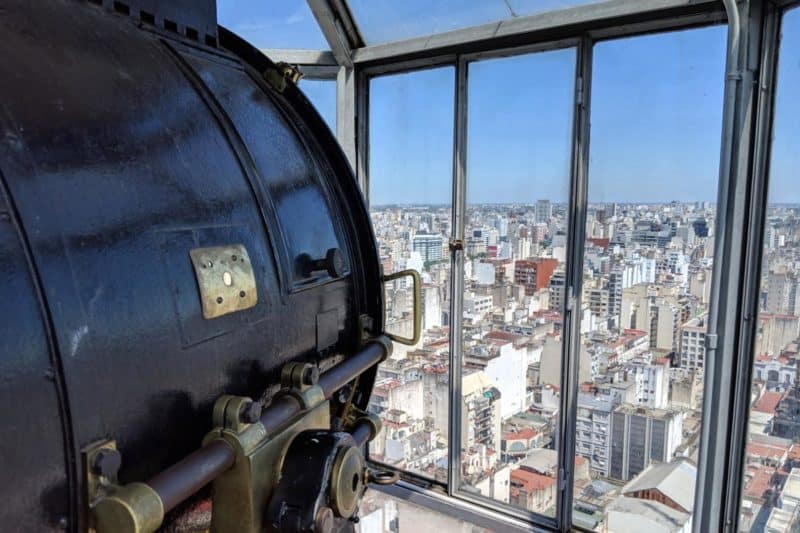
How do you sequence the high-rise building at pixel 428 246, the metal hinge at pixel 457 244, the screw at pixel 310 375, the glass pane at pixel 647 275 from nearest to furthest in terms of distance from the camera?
the screw at pixel 310 375 → the glass pane at pixel 647 275 → the metal hinge at pixel 457 244 → the high-rise building at pixel 428 246

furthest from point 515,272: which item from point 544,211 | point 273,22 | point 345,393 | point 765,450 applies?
point 273,22

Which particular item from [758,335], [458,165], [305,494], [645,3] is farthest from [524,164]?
[305,494]

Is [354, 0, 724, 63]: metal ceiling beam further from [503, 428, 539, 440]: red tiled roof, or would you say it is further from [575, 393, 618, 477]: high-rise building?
[503, 428, 539, 440]: red tiled roof

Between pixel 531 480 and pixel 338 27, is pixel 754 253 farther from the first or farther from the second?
pixel 338 27

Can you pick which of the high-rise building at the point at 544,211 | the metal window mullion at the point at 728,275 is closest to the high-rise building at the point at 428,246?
A: the high-rise building at the point at 544,211

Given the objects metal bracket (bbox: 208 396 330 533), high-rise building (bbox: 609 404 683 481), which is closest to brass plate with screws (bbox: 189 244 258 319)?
metal bracket (bbox: 208 396 330 533)

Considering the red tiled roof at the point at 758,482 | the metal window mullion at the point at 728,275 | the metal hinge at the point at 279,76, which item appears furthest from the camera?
the red tiled roof at the point at 758,482

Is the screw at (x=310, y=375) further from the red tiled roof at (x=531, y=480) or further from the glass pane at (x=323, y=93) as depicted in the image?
the glass pane at (x=323, y=93)

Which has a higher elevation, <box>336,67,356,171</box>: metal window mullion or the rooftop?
<box>336,67,356,171</box>: metal window mullion
